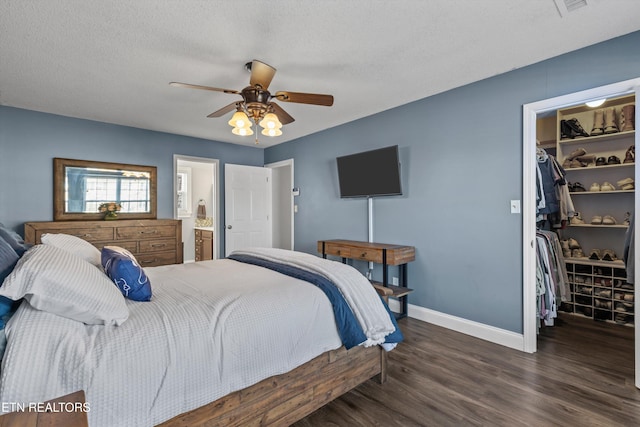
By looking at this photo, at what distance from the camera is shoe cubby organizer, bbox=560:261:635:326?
318cm

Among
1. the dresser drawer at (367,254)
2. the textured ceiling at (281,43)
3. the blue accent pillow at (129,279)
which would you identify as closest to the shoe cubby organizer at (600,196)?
the textured ceiling at (281,43)

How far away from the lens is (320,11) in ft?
6.19

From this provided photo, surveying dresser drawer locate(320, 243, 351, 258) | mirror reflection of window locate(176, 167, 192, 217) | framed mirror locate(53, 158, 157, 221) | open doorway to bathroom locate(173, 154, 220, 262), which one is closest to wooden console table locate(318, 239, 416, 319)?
Result: dresser drawer locate(320, 243, 351, 258)

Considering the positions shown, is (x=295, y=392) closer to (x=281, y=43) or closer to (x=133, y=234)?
(x=281, y=43)

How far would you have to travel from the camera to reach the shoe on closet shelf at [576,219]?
358 cm

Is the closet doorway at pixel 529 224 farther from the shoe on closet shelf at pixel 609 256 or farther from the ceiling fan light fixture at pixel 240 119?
the ceiling fan light fixture at pixel 240 119

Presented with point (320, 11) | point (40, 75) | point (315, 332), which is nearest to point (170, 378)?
point (315, 332)

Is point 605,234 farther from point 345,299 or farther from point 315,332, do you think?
point 315,332

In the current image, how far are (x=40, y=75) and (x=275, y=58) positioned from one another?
2128 millimetres

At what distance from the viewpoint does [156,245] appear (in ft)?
13.6

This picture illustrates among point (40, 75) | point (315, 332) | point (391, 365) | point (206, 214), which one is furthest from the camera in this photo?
point (206, 214)

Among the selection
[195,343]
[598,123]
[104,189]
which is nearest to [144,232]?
[104,189]

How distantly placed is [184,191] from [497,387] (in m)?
6.49

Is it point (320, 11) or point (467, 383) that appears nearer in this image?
point (320, 11)
